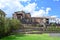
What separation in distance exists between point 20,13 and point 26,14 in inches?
54.1

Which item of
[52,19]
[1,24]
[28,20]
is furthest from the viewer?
[28,20]

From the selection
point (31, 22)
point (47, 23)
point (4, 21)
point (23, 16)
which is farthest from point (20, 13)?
point (4, 21)

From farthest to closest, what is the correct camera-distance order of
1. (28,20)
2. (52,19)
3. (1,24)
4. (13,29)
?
(28,20)
(52,19)
(13,29)
(1,24)

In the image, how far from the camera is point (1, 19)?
1736cm

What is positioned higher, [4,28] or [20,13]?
[20,13]

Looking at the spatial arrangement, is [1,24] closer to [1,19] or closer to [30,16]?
[1,19]

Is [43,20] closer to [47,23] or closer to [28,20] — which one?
[47,23]

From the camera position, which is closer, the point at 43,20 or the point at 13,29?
the point at 13,29

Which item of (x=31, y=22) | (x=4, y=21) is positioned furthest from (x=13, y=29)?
(x=31, y=22)

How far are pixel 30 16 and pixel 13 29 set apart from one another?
436 inches

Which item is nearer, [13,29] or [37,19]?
[13,29]

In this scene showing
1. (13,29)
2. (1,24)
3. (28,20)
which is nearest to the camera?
(1,24)

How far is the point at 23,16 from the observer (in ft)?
108

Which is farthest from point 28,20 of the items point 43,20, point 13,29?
point 13,29
